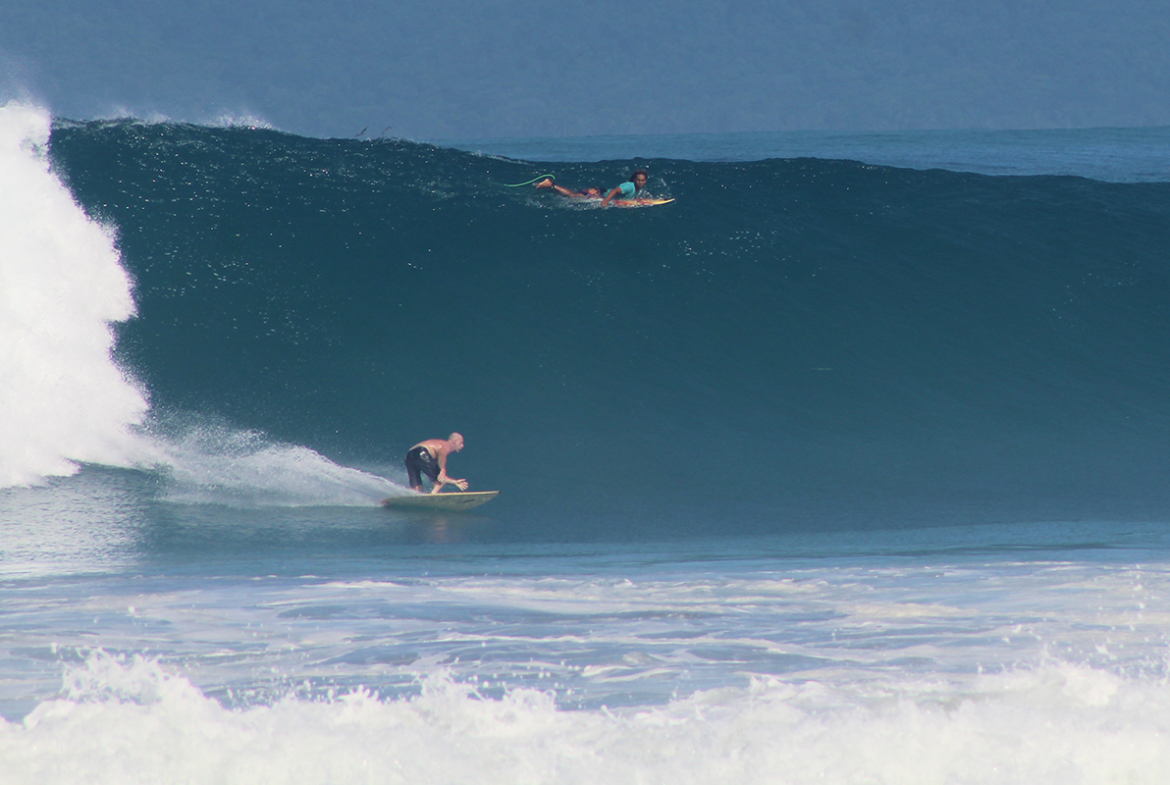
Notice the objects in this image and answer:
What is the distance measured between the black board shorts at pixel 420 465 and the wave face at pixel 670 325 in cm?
63

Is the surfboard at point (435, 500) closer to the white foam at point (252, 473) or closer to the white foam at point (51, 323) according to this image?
A: the white foam at point (252, 473)

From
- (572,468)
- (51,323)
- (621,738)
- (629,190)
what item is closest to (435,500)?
(572,468)

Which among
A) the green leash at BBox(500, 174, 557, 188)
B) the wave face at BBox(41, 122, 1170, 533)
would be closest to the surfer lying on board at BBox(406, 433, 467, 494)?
the wave face at BBox(41, 122, 1170, 533)

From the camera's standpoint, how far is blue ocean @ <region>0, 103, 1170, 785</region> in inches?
149

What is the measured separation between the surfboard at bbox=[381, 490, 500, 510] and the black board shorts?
0.19 metres

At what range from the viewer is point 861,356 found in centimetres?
1238

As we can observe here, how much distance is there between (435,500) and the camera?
8406mm

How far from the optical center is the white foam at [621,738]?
346 centimetres

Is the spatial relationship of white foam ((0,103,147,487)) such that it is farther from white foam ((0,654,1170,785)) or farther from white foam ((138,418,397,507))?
white foam ((0,654,1170,785))

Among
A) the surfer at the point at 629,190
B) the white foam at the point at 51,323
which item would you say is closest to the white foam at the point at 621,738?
the white foam at the point at 51,323

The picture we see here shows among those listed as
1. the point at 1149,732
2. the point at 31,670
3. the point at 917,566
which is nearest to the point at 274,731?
the point at 31,670

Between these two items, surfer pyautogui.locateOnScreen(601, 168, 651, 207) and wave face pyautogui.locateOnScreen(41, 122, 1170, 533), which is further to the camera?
surfer pyautogui.locateOnScreen(601, 168, 651, 207)

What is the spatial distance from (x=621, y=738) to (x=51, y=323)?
937 cm

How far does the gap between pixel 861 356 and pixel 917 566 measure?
596 centimetres
